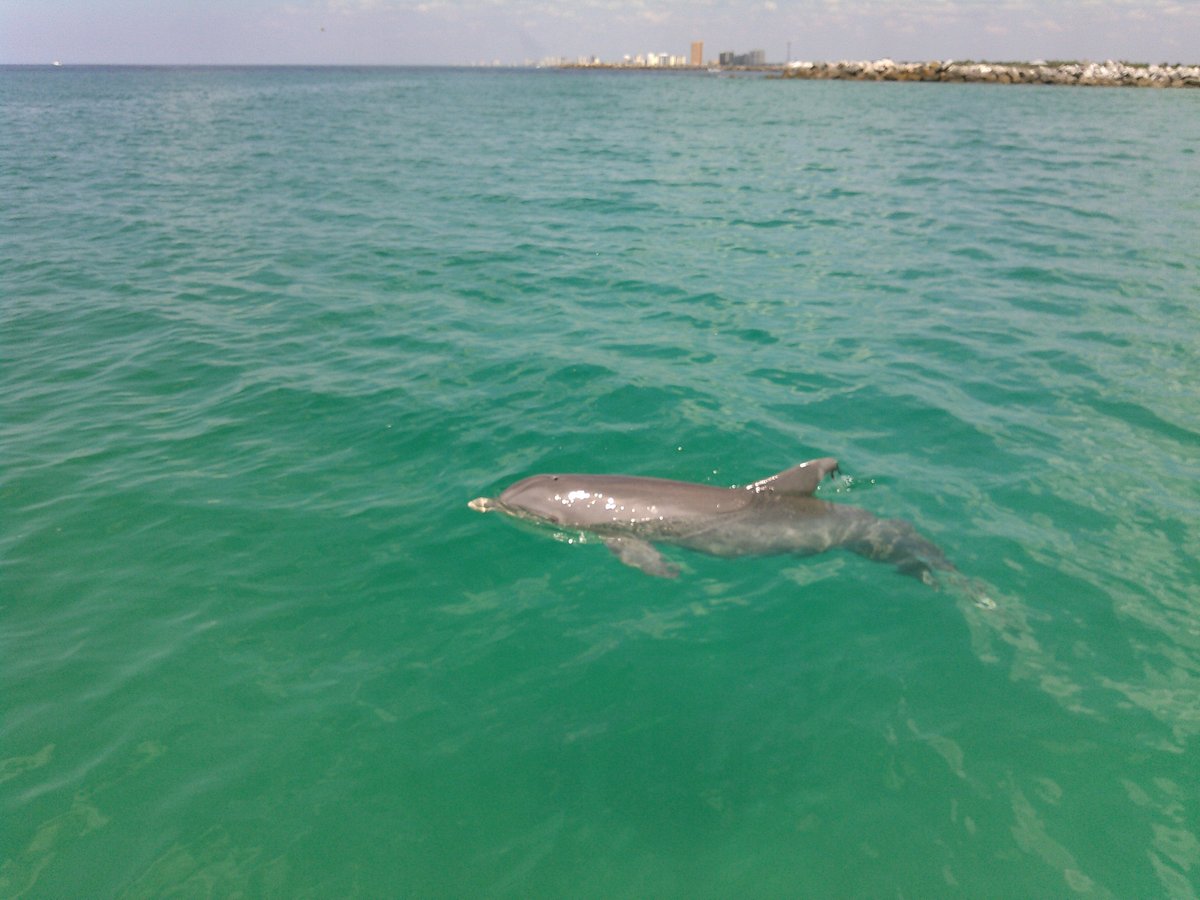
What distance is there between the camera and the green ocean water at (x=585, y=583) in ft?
16.3

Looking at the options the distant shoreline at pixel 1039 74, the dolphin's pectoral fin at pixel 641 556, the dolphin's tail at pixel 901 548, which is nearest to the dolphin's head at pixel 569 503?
the dolphin's pectoral fin at pixel 641 556

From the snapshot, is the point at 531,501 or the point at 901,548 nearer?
the point at 901,548

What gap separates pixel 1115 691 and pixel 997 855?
1980 mm

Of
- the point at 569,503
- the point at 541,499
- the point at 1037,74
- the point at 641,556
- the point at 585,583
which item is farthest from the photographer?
the point at 1037,74

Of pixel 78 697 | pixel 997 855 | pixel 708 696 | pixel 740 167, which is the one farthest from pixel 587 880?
pixel 740 167

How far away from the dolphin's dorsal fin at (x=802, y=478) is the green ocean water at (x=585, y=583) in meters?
0.72

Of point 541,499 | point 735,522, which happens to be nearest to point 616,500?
point 541,499

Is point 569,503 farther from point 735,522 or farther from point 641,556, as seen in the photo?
point 735,522

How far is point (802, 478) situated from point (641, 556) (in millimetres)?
1700

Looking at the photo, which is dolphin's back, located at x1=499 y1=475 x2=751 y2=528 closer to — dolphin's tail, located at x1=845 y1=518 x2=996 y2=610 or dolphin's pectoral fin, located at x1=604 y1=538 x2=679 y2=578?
dolphin's pectoral fin, located at x1=604 y1=538 x2=679 y2=578

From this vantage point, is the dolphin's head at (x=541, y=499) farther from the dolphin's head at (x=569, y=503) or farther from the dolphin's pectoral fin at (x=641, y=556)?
the dolphin's pectoral fin at (x=641, y=556)

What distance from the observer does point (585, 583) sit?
24.0 ft

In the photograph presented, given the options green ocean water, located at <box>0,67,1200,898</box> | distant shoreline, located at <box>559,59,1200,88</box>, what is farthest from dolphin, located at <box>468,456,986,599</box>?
distant shoreline, located at <box>559,59,1200,88</box>

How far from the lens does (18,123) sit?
161 ft
